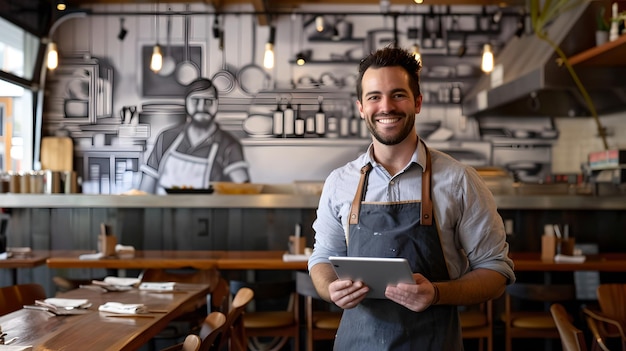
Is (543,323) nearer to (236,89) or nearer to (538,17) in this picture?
(538,17)

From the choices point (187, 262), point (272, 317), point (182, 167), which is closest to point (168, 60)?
point (182, 167)

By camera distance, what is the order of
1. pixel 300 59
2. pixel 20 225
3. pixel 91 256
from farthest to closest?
pixel 300 59
pixel 20 225
pixel 91 256

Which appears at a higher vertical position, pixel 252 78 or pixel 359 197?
pixel 252 78

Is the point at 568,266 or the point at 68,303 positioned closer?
the point at 68,303

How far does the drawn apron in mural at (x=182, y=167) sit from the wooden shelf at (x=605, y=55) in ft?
12.7

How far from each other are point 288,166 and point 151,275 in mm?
3568

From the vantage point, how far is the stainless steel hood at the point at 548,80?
20.0 ft

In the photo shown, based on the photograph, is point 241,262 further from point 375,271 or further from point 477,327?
point 375,271

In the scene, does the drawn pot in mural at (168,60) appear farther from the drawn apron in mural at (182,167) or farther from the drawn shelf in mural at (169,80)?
the drawn apron in mural at (182,167)

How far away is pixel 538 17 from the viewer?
265 inches

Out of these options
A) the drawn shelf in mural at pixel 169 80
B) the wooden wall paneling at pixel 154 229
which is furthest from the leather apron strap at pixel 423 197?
the drawn shelf in mural at pixel 169 80

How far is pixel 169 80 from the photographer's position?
319 inches

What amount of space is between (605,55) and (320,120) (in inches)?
124

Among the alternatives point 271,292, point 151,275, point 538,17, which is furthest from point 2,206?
point 538,17
